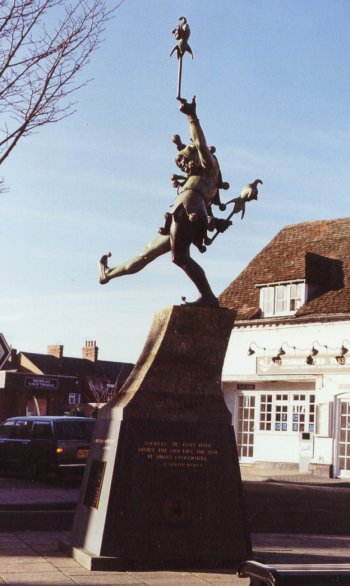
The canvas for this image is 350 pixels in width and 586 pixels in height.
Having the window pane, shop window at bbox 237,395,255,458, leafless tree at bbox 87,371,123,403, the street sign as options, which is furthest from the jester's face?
leafless tree at bbox 87,371,123,403

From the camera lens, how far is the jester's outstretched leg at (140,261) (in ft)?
31.6

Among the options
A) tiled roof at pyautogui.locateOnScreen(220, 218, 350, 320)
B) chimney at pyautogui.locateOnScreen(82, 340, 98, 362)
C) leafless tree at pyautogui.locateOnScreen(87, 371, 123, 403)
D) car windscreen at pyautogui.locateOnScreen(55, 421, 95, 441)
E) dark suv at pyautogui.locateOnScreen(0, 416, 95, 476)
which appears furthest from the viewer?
chimney at pyautogui.locateOnScreen(82, 340, 98, 362)

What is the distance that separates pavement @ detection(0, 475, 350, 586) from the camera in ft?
25.7

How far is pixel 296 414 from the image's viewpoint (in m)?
30.0

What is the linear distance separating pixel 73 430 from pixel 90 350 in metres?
49.3

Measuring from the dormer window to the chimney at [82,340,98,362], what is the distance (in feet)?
131

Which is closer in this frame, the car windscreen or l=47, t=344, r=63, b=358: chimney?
the car windscreen

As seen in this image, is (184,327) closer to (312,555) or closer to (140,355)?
(140,355)

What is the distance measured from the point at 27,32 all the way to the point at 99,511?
6375mm

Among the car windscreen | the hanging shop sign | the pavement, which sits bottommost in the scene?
the pavement

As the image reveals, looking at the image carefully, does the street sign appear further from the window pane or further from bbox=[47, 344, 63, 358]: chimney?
bbox=[47, 344, 63, 358]: chimney

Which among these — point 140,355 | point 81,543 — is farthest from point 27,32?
point 81,543

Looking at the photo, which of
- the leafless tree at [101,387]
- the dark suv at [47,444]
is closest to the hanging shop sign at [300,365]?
the dark suv at [47,444]

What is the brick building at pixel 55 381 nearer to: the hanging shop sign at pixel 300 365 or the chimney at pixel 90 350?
the chimney at pixel 90 350
